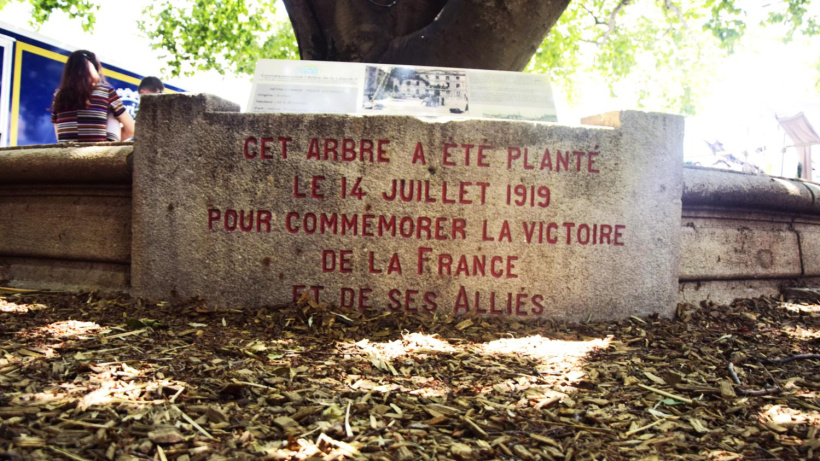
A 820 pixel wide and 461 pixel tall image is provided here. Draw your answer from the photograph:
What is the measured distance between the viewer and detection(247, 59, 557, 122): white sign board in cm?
373

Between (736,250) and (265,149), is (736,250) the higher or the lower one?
the lower one

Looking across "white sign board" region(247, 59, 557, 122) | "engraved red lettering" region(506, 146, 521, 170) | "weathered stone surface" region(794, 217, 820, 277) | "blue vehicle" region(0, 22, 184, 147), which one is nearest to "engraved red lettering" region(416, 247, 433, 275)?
"engraved red lettering" region(506, 146, 521, 170)

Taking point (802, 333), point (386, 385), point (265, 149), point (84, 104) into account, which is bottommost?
point (386, 385)

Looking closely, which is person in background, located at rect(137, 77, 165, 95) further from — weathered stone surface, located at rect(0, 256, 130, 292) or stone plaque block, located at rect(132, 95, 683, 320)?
stone plaque block, located at rect(132, 95, 683, 320)

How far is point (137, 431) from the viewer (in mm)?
1798

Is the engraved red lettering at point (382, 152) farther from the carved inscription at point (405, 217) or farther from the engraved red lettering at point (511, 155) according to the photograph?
the engraved red lettering at point (511, 155)

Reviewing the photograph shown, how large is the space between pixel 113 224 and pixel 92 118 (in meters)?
1.39

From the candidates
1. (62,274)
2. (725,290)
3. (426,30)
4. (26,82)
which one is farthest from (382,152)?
(26,82)

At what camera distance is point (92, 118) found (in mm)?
4668

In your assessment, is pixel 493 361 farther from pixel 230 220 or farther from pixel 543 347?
pixel 230 220

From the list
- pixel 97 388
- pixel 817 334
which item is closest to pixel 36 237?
pixel 97 388

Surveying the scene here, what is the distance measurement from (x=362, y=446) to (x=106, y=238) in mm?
2828

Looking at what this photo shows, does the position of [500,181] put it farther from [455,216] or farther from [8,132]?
[8,132]

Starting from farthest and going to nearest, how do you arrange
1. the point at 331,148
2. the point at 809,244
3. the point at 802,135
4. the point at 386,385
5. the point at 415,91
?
the point at 802,135
the point at 809,244
the point at 415,91
the point at 331,148
the point at 386,385
